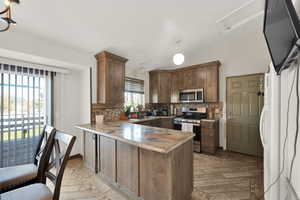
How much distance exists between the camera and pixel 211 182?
2205 millimetres

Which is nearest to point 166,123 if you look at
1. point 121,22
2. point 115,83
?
point 115,83

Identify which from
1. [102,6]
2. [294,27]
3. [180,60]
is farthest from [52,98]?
[294,27]

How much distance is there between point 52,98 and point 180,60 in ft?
9.27

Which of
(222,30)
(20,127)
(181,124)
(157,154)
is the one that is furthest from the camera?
(181,124)

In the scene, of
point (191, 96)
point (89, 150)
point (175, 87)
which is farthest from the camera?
point (175, 87)

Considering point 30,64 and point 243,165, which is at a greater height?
point 30,64

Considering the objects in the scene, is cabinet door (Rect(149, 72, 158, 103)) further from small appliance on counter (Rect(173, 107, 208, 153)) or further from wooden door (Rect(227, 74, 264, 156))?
wooden door (Rect(227, 74, 264, 156))

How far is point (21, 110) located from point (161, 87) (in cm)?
352

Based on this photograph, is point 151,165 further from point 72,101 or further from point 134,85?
point 134,85

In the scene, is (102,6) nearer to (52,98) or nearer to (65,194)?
(52,98)

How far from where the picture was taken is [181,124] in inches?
152

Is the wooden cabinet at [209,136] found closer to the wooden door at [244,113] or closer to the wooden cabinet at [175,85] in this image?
the wooden door at [244,113]

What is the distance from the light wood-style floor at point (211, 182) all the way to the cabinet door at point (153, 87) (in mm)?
2330

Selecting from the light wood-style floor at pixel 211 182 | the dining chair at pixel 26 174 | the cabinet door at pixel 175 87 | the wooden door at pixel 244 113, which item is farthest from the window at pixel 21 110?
the wooden door at pixel 244 113
